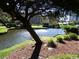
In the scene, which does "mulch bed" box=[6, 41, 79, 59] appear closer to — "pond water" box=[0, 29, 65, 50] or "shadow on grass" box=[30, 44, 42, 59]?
"shadow on grass" box=[30, 44, 42, 59]

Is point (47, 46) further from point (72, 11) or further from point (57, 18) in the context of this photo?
point (72, 11)

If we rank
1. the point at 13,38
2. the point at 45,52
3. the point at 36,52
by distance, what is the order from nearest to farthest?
the point at 45,52 < the point at 36,52 < the point at 13,38

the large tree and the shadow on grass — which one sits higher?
the large tree

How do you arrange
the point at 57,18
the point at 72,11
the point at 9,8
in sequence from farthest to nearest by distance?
the point at 57,18
the point at 9,8
the point at 72,11

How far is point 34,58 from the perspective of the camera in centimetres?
1221

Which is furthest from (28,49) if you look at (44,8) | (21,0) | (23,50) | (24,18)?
(21,0)

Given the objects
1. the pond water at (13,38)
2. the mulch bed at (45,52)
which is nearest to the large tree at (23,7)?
the mulch bed at (45,52)

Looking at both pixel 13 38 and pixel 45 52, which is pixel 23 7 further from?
pixel 13 38

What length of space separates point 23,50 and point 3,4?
13.4 ft

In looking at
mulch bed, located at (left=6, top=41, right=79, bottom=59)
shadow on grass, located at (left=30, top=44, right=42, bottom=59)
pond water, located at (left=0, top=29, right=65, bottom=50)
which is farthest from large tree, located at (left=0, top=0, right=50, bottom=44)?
pond water, located at (left=0, top=29, right=65, bottom=50)

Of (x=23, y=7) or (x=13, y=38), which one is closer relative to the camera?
(x=23, y=7)

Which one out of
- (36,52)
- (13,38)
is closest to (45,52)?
(36,52)

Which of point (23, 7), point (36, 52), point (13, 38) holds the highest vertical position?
point (23, 7)

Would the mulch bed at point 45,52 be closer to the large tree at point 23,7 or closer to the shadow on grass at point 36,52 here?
the shadow on grass at point 36,52
